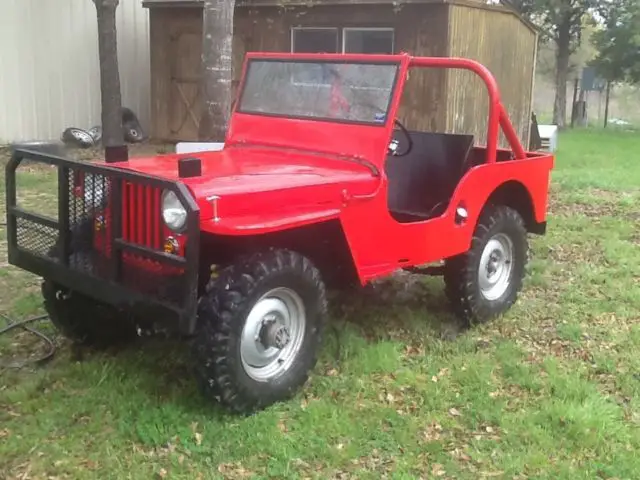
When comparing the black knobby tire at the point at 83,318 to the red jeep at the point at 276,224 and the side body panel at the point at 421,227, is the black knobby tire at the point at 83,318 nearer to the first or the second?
the red jeep at the point at 276,224

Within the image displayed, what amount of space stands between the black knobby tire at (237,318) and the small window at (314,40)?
31.4 ft

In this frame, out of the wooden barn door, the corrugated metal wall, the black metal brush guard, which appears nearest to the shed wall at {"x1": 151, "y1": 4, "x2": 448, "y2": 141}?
the wooden barn door

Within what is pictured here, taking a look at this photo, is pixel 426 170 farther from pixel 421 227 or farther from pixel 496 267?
pixel 421 227

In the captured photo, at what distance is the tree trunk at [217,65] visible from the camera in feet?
29.2

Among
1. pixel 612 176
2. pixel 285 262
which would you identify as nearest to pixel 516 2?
pixel 612 176

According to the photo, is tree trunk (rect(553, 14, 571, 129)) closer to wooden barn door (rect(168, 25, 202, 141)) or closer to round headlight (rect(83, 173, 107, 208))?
wooden barn door (rect(168, 25, 202, 141))

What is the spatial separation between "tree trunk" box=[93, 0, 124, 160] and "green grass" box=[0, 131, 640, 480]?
7.44 metres

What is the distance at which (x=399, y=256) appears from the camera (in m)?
4.40

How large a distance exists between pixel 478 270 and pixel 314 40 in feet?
29.1

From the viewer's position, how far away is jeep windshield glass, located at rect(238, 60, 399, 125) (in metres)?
4.43

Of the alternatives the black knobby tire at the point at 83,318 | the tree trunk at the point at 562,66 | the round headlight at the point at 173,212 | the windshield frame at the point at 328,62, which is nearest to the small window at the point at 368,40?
the windshield frame at the point at 328,62

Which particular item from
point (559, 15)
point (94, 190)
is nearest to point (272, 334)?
point (94, 190)

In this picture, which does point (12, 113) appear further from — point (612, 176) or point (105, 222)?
point (105, 222)

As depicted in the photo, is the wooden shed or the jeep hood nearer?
the jeep hood
